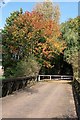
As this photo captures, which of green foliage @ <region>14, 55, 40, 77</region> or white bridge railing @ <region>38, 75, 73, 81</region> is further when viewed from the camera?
white bridge railing @ <region>38, 75, 73, 81</region>

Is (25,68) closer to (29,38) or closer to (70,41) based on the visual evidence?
(29,38)

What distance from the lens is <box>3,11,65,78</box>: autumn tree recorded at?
1761 inches

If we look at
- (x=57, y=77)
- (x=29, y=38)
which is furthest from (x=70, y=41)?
(x=29, y=38)

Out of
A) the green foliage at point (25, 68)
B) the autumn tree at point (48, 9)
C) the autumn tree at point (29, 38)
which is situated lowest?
the green foliage at point (25, 68)

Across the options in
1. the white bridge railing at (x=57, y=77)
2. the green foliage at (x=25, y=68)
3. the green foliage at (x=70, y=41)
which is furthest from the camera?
the green foliage at (x=70, y=41)

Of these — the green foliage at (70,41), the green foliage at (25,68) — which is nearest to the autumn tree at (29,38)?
the green foliage at (25,68)

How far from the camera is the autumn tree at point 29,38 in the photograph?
44719 millimetres

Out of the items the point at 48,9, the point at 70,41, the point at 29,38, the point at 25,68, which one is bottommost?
the point at 25,68

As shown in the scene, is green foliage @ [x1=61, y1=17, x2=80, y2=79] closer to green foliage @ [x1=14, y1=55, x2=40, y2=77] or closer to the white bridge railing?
the white bridge railing

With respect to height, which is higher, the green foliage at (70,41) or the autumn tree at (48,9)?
the autumn tree at (48,9)

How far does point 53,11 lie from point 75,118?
165 feet

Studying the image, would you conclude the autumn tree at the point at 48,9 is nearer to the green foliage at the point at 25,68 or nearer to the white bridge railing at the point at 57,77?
the white bridge railing at the point at 57,77

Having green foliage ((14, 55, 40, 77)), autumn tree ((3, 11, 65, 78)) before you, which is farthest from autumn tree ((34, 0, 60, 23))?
green foliage ((14, 55, 40, 77))

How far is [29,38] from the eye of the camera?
4388 cm
